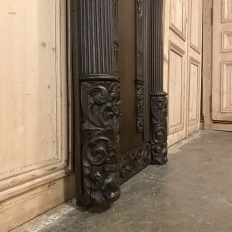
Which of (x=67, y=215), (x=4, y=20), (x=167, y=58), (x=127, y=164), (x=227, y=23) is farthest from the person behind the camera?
(x=227, y=23)

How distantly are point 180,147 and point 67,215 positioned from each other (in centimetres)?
148

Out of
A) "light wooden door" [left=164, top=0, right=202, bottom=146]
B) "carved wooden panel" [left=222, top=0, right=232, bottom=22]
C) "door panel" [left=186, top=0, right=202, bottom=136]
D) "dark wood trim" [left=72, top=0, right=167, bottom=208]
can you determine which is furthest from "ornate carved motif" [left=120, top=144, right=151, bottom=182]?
"carved wooden panel" [left=222, top=0, right=232, bottom=22]

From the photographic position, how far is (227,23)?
3246 mm

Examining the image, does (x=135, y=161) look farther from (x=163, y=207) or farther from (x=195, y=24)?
(x=195, y=24)

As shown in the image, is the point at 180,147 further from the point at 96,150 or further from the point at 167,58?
the point at 96,150

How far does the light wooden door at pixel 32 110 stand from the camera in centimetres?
80

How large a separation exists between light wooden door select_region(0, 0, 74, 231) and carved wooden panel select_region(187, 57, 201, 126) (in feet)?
6.52

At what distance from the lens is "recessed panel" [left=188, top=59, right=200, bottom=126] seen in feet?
9.34

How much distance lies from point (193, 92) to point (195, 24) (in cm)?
75

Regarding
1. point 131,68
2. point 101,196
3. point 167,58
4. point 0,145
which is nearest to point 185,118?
point 167,58

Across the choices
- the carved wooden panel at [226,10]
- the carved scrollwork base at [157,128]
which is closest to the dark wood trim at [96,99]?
the carved scrollwork base at [157,128]

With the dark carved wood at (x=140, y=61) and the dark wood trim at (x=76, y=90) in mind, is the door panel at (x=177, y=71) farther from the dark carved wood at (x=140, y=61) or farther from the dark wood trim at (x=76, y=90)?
the dark wood trim at (x=76, y=90)

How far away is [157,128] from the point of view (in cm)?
167

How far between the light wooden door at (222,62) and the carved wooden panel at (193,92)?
33 cm
